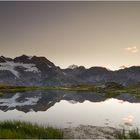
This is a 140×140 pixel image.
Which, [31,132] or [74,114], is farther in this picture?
[74,114]

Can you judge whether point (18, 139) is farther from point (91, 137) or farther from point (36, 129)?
point (91, 137)

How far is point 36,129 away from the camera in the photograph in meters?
23.8

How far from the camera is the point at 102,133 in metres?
27.0

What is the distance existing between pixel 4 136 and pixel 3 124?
278 inches

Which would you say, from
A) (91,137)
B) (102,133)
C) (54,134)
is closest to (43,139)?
(54,134)

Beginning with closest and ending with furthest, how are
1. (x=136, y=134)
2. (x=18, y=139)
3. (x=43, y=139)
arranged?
(x=18, y=139) < (x=43, y=139) < (x=136, y=134)

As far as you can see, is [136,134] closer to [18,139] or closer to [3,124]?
[18,139]

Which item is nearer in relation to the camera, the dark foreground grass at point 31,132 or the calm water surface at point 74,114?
the dark foreground grass at point 31,132

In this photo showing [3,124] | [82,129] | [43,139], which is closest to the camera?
[43,139]

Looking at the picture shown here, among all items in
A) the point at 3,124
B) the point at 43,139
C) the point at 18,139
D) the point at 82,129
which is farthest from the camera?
the point at 82,129

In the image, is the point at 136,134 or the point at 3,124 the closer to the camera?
the point at 136,134

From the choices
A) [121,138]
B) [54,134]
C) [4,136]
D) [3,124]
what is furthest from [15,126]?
[121,138]

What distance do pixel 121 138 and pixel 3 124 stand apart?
1000cm

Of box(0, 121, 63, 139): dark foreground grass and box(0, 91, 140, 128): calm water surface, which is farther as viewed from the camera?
box(0, 91, 140, 128): calm water surface
